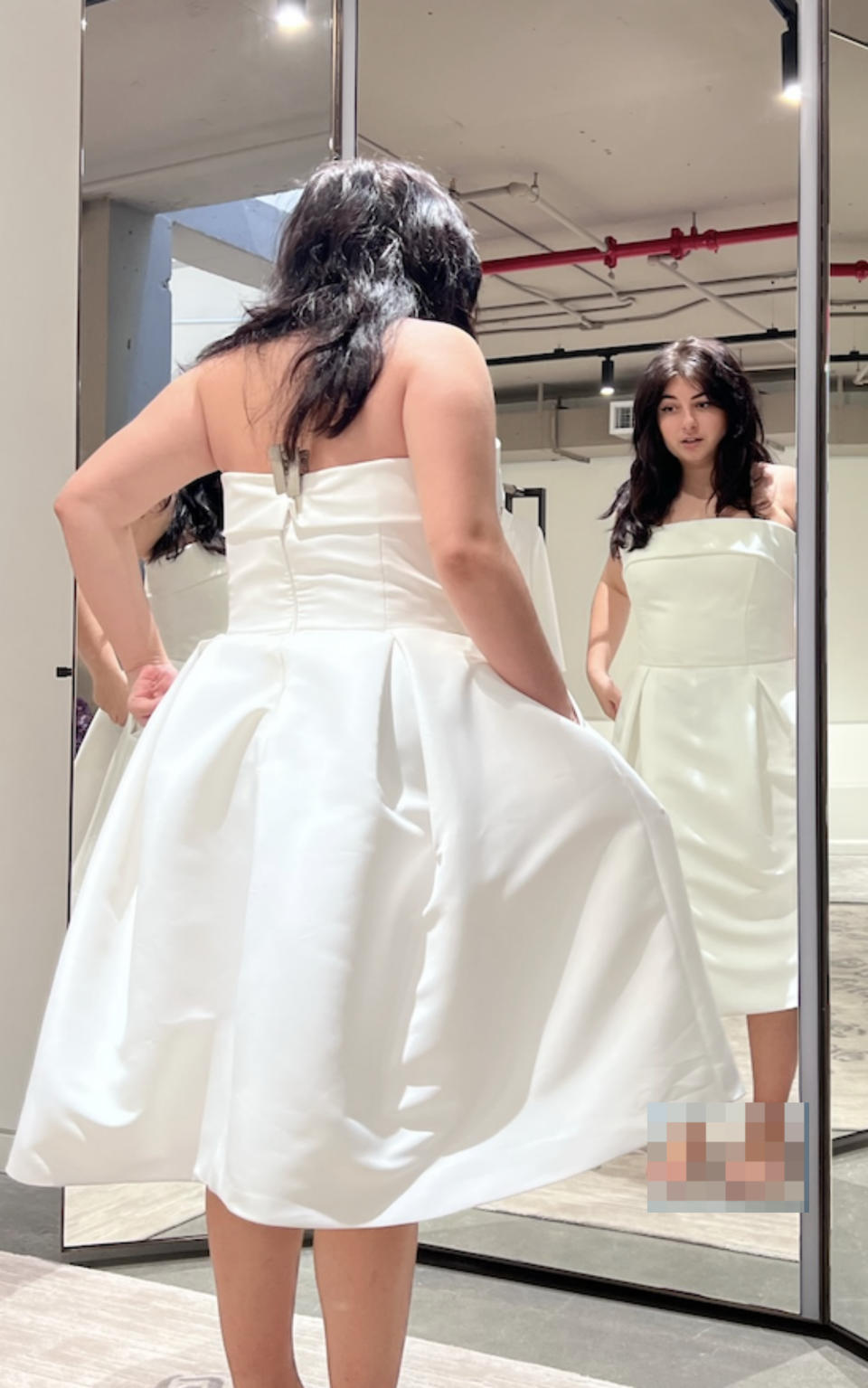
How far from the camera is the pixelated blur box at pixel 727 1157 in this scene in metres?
1.47

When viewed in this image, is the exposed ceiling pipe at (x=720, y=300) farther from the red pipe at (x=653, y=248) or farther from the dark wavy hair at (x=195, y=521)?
the dark wavy hair at (x=195, y=521)

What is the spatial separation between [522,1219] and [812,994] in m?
0.63

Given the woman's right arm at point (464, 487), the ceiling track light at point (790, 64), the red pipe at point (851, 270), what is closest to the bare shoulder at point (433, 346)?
the woman's right arm at point (464, 487)

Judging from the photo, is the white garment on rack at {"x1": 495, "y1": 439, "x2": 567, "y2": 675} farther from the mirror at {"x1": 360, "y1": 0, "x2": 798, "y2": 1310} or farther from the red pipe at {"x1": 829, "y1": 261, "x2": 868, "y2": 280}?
the red pipe at {"x1": 829, "y1": 261, "x2": 868, "y2": 280}

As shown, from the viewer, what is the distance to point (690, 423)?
2.23 metres

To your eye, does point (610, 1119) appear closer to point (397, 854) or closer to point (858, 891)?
point (397, 854)

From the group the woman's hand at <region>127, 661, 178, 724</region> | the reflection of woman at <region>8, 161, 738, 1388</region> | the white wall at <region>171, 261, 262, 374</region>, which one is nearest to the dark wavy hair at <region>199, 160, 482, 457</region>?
the reflection of woman at <region>8, 161, 738, 1388</region>

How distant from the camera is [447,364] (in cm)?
146

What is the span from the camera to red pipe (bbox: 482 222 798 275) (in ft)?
7.19

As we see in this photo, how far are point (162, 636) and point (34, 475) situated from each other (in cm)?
79

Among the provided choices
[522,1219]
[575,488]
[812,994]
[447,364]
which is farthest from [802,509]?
[522,1219]

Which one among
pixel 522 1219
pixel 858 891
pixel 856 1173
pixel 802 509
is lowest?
pixel 522 1219

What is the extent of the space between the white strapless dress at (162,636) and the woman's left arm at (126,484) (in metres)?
0.67

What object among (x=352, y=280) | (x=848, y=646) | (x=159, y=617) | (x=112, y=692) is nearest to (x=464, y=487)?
(x=352, y=280)
